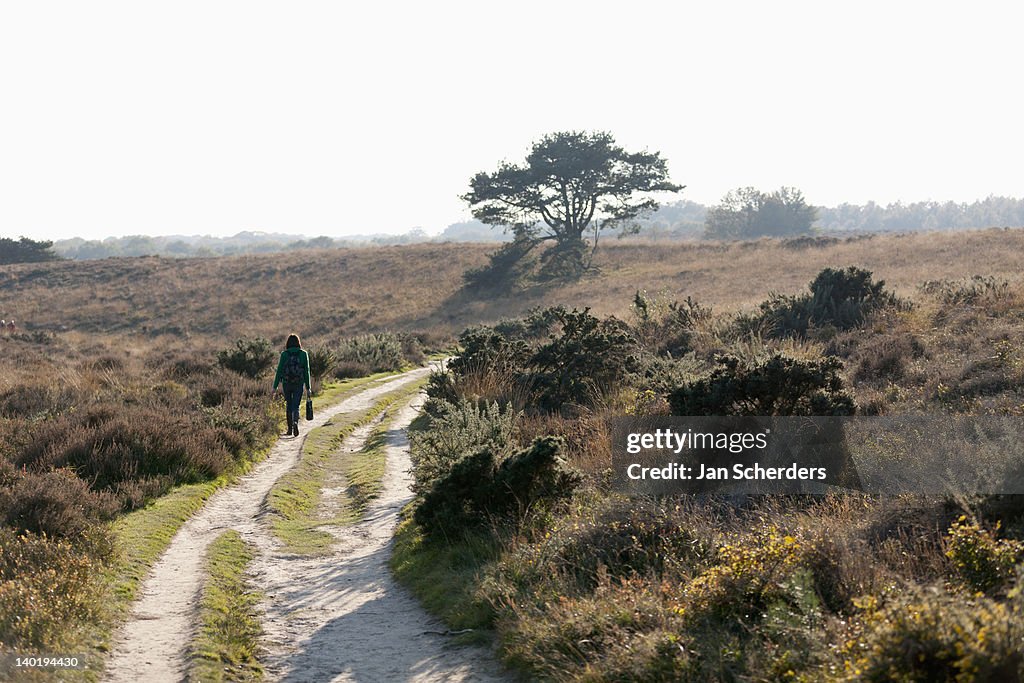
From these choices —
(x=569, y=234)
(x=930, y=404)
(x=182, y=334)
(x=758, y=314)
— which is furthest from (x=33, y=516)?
(x=569, y=234)

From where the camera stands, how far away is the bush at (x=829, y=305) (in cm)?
2002

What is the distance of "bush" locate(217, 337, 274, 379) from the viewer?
24312 mm

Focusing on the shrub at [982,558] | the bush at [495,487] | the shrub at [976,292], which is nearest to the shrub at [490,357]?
the bush at [495,487]

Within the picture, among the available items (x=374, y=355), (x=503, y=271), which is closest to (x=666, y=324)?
(x=374, y=355)

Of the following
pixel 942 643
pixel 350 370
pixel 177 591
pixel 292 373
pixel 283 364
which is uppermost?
pixel 942 643

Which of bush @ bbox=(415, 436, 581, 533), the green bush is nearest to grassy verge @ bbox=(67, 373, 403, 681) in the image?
bush @ bbox=(415, 436, 581, 533)

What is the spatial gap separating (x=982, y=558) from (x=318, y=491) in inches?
382

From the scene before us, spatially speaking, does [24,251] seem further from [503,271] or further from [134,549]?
[134,549]

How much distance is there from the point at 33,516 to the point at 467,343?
12.1 metres

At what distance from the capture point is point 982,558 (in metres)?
5.45

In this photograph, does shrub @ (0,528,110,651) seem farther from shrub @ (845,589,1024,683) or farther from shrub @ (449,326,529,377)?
shrub @ (449,326,529,377)

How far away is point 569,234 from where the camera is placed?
66.1 meters

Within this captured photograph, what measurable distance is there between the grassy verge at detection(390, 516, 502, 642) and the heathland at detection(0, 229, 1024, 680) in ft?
0.11

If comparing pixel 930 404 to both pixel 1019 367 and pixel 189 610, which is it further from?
pixel 189 610
